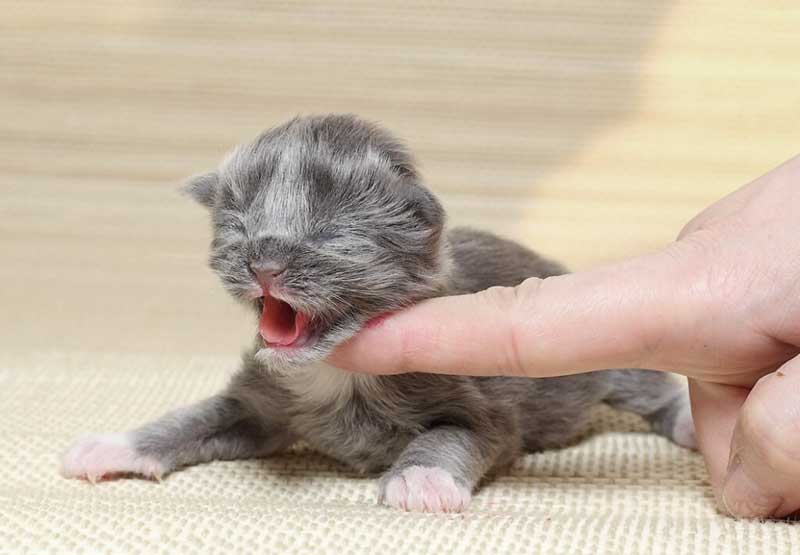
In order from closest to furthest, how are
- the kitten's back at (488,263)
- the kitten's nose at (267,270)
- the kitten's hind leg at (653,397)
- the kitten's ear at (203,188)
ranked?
1. the kitten's nose at (267,270)
2. the kitten's ear at (203,188)
3. the kitten's back at (488,263)
4. the kitten's hind leg at (653,397)

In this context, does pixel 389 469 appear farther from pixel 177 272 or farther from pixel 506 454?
pixel 177 272

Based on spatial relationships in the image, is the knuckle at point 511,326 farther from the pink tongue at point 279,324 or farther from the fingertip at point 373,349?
the pink tongue at point 279,324

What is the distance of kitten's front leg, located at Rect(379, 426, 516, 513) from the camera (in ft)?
5.35

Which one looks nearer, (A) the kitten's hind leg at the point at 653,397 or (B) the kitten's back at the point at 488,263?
(B) the kitten's back at the point at 488,263

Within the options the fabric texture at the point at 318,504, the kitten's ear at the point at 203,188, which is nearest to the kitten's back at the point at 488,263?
the fabric texture at the point at 318,504

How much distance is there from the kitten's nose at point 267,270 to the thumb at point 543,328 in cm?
19

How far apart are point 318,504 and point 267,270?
1.39 feet

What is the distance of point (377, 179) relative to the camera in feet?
5.47

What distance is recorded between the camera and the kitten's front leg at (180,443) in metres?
1.87

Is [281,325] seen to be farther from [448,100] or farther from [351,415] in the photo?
[448,100]

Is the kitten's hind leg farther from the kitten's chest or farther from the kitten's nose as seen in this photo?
the kitten's nose

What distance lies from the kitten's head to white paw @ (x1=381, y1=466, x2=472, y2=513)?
256 millimetres

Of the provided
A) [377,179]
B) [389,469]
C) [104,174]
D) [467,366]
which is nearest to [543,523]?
[467,366]

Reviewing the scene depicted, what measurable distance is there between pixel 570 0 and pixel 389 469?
1688mm
